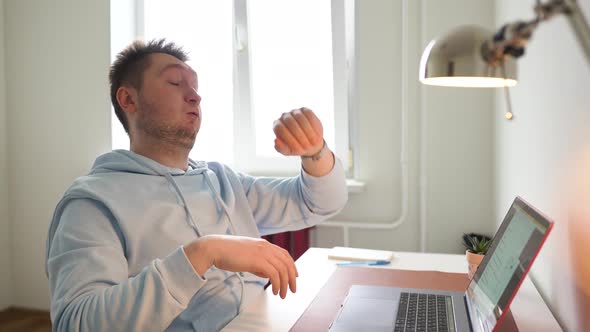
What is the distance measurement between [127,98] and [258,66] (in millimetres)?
1228

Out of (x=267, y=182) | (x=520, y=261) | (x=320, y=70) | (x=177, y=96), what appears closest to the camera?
(x=520, y=261)

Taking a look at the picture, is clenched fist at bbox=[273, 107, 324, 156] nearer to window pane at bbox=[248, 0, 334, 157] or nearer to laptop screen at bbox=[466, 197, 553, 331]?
laptop screen at bbox=[466, 197, 553, 331]

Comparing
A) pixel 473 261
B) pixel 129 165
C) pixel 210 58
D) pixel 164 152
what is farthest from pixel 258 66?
pixel 473 261

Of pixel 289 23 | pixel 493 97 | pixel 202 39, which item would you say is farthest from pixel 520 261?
pixel 202 39

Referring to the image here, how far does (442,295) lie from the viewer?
106 centimetres

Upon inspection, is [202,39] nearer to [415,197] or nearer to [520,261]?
[415,197]

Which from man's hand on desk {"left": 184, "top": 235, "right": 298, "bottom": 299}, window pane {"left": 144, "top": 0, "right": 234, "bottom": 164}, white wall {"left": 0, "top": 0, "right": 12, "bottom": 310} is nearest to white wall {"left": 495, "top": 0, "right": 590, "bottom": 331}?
man's hand on desk {"left": 184, "top": 235, "right": 298, "bottom": 299}

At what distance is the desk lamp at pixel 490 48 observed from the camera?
0.42 meters

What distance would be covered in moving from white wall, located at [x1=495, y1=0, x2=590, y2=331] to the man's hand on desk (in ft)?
1.66

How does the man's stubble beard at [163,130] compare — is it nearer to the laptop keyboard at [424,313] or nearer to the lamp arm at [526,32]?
the laptop keyboard at [424,313]

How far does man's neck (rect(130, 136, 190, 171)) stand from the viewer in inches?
52.7

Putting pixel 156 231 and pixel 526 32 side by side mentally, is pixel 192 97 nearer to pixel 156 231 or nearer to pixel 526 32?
pixel 156 231

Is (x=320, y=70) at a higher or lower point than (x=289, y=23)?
lower

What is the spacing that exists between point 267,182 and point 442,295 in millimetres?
679
